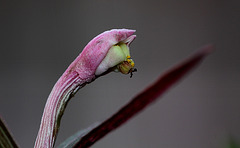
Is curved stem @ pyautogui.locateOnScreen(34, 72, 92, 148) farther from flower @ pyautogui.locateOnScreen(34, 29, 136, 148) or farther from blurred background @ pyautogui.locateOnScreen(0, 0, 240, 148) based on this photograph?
blurred background @ pyautogui.locateOnScreen(0, 0, 240, 148)

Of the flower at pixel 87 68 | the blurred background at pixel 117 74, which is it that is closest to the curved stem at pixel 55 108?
the flower at pixel 87 68

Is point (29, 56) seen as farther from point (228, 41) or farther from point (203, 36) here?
point (228, 41)

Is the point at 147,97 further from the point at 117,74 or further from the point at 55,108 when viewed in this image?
the point at 117,74

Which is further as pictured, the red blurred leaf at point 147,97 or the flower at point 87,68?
the flower at point 87,68

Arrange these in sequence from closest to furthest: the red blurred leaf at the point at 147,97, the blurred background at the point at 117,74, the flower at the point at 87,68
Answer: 1. the red blurred leaf at the point at 147,97
2. the flower at the point at 87,68
3. the blurred background at the point at 117,74

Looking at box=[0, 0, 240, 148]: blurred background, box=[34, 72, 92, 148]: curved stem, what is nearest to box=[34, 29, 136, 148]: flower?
box=[34, 72, 92, 148]: curved stem

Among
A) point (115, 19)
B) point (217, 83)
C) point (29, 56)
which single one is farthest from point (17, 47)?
point (217, 83)

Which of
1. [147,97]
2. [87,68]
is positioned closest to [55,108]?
[87,68]

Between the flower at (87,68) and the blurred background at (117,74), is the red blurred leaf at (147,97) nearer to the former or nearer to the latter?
the flower at (87,68)
